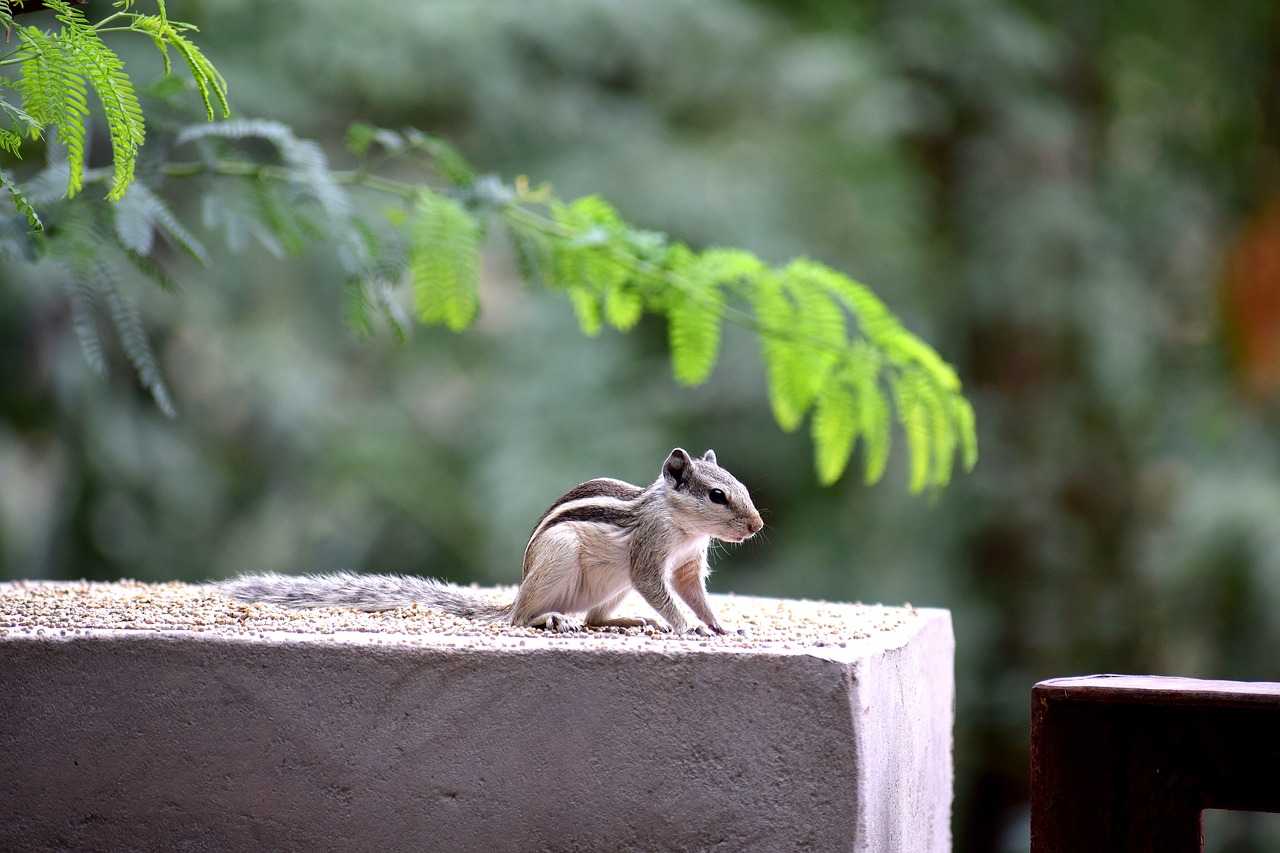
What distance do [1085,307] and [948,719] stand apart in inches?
129

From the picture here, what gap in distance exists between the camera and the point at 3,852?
187 centimetres

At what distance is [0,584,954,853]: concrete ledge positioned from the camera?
1.70 metres

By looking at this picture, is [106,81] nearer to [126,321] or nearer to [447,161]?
[126,321]

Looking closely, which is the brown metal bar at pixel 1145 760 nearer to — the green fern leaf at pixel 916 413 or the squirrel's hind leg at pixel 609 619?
the squirrel's hind leg at pixel 609 619

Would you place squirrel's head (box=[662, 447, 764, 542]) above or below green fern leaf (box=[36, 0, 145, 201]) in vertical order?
below

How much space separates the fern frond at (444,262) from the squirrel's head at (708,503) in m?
0.78

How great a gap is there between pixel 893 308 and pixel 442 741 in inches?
169

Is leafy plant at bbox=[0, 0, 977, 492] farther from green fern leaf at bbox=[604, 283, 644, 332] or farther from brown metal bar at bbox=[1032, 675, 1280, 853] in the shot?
brown metal bar at bbox=[1032, 675, 1280, 853]

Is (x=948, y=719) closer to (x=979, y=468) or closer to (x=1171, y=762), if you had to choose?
(x=1171, y=762)

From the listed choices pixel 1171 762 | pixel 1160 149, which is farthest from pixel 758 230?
pixel 1171 762

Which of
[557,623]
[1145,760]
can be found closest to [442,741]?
[557,623]

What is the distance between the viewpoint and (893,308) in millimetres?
5695

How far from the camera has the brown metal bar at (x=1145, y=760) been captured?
1720 mm

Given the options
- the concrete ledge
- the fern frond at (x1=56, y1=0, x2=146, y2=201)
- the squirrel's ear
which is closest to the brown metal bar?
the concrete ledge
